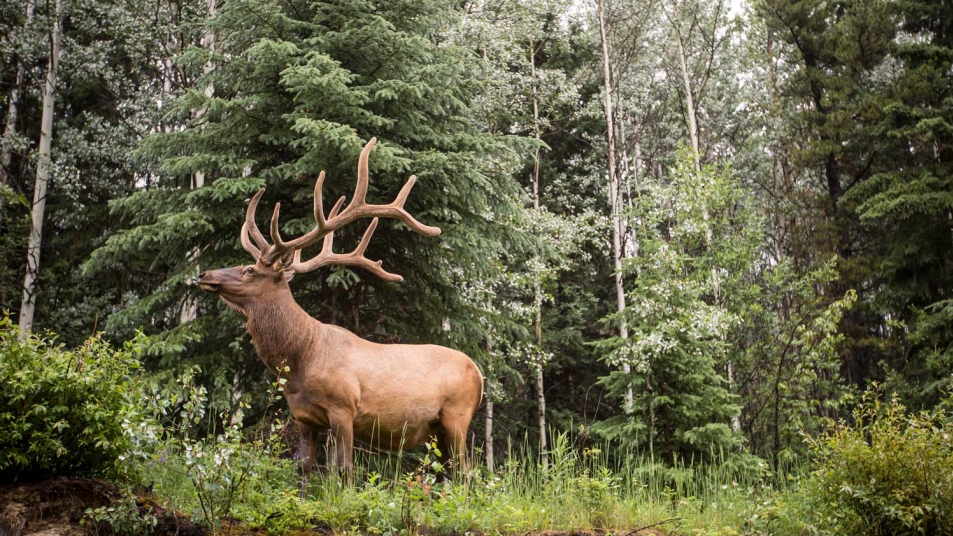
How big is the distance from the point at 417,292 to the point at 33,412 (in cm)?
605

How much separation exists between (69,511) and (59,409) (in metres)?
0.51

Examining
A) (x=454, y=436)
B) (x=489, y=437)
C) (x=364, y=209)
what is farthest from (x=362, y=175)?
(x=489, y=437)

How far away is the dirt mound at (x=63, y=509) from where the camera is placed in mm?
3795

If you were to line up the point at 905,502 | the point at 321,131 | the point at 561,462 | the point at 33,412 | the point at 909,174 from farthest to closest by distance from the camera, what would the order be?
the point at 909,174
the point at 321,131
the point at 561,462
the point at 905,502
the point at 33,412

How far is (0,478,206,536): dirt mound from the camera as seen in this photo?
12.5ft

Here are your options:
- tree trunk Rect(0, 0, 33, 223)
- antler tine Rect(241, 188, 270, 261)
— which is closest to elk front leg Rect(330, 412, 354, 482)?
antler tine Rect(241, 188, 270, 261)

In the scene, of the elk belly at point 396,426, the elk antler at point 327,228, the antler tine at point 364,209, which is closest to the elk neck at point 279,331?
the elk antler at point 327,228

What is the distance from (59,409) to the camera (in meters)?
3.86

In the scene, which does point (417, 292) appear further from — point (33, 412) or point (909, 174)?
point (909, 174)

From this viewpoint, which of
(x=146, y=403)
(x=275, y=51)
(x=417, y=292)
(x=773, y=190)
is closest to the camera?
(x=146, y=403)

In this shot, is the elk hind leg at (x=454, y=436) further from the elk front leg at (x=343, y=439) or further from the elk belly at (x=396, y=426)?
the elk front leg at (x=343, y=439)

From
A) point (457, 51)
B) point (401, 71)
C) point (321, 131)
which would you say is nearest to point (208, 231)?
point (321, 131)

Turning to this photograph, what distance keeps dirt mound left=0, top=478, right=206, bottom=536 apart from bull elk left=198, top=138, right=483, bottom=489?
1801 mm

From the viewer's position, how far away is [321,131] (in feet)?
27.2
